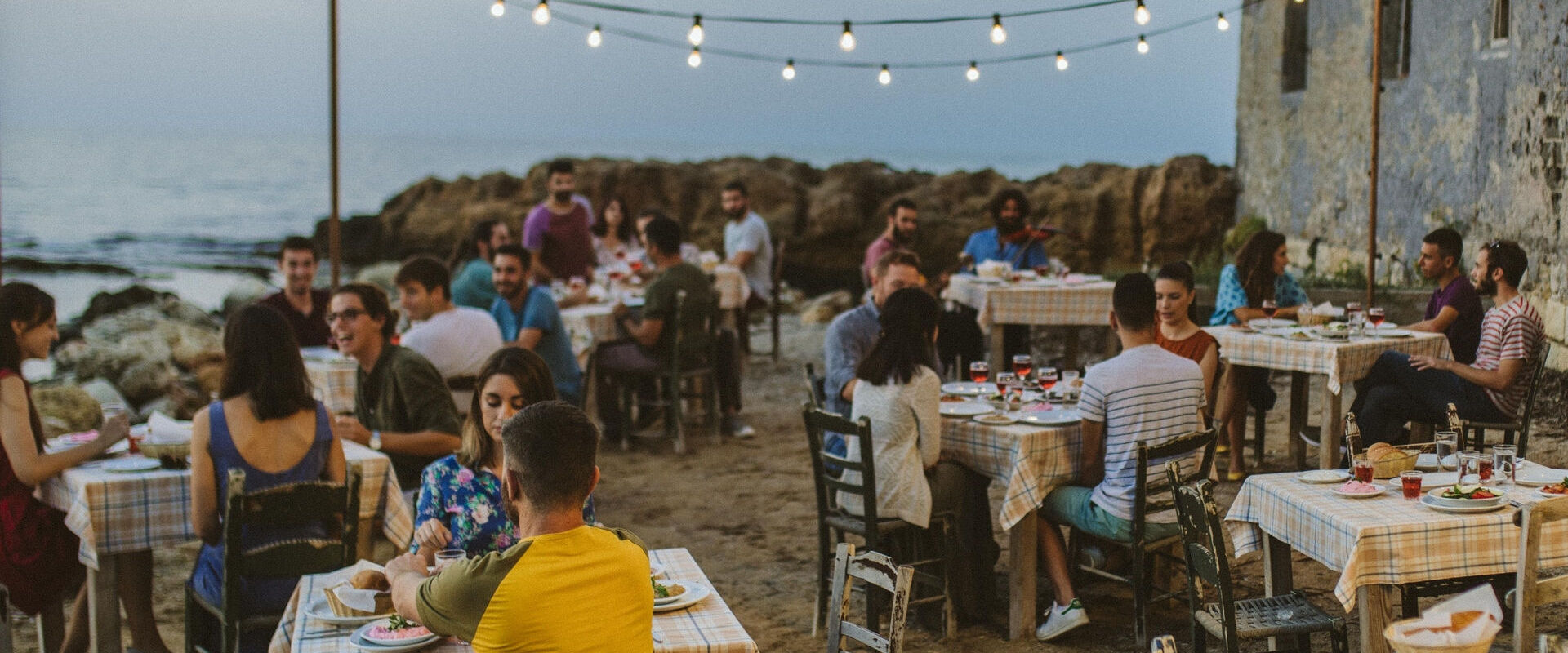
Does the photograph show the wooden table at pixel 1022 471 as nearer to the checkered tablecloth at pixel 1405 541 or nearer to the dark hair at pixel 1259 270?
the checkered tablecloth at pixel 1405 541

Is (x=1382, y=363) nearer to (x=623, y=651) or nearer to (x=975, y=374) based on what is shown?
(x=975, y=374)

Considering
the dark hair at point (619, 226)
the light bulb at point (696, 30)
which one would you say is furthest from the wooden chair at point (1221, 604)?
the dark hair at point (619, 226)

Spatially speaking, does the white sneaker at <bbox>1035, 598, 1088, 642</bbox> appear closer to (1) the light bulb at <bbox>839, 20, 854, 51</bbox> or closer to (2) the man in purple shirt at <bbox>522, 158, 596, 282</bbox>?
(1) the light bulb at <bbox>839, 20, 854, 51</bbox>

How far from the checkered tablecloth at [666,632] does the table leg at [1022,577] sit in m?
1.85

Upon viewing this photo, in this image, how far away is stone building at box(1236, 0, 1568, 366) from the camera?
24.8 ft

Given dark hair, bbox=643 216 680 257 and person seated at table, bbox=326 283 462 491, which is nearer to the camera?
person seated at table, bbox=326 283 462 491

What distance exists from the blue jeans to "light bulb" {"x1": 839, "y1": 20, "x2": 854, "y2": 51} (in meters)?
3.44

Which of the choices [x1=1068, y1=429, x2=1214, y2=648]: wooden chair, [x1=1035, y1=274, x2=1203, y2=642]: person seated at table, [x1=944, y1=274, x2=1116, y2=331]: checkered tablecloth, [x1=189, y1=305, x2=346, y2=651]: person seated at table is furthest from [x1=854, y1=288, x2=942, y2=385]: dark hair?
[x1=944, y1=274, x2=1116, y2=331]: checkered tablecloth

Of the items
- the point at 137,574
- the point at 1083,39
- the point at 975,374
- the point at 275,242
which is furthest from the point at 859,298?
the point at 275,242

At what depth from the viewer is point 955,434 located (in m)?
5.00

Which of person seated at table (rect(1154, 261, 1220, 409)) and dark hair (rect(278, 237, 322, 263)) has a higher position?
dark hair (rect(278, 237, 322, 263))

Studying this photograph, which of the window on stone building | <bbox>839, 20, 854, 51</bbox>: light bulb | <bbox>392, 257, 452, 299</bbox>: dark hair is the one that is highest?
the window on stone building

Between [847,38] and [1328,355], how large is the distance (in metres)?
3.35

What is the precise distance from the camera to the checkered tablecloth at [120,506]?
429 centimetres
